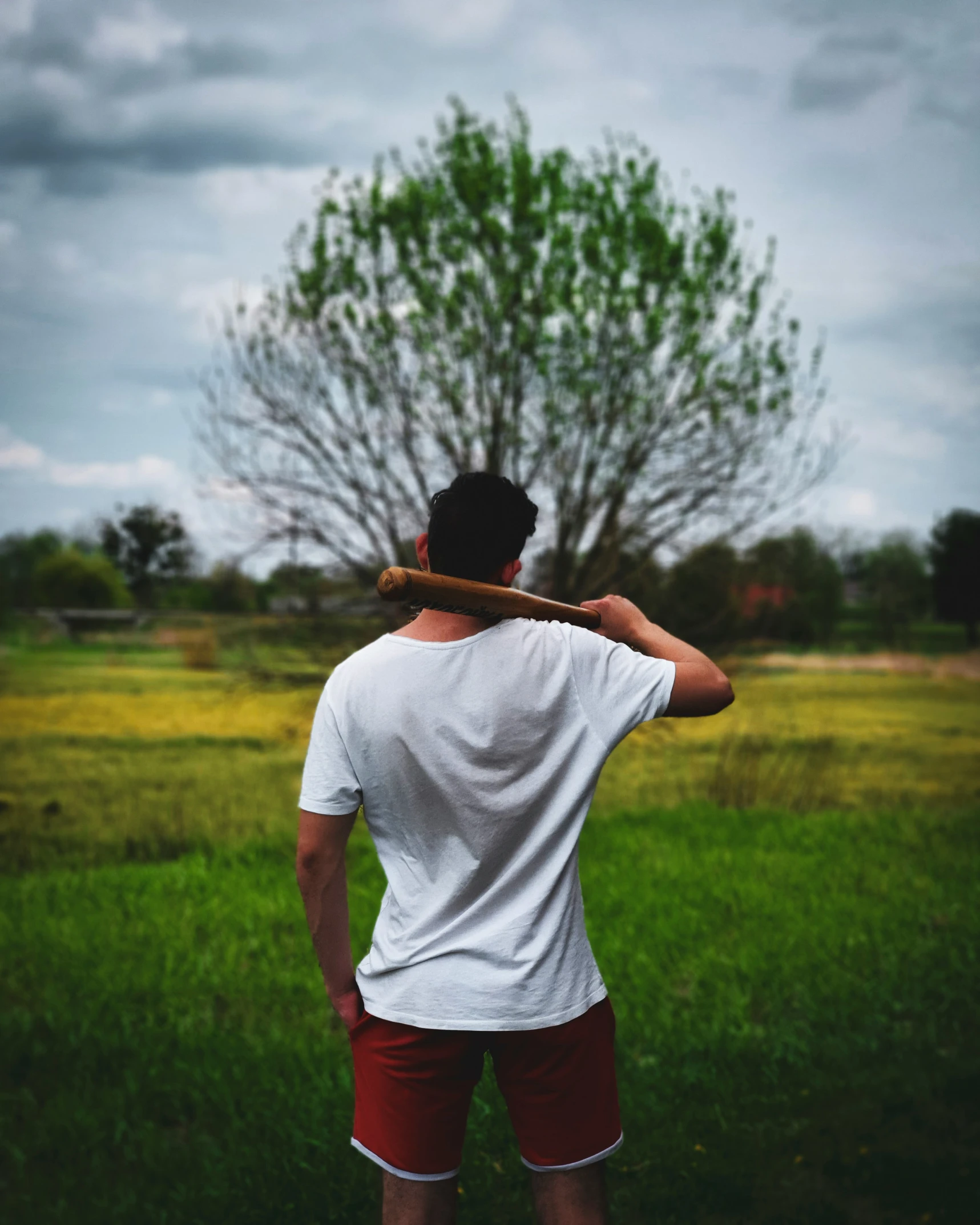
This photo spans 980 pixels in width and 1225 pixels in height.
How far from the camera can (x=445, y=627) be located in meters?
1.83

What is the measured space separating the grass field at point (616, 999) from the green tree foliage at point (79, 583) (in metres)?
3.38

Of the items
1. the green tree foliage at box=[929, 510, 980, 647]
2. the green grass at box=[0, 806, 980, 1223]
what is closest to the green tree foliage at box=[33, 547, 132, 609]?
the green grass at box=[0, 806, 980, 1223]

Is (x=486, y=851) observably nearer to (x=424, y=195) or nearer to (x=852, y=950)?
(x=852, y=950)

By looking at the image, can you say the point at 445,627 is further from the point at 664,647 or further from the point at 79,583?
the point at 79,583

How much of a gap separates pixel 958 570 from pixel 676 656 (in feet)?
57.6

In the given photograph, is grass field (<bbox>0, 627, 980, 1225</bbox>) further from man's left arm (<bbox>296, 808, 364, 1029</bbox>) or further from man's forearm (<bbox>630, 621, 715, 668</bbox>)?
man's forearm (<bbox>630, 621, 715, 668</bbox>)

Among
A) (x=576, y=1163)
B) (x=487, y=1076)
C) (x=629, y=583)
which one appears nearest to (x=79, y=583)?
(x=629, y=583)

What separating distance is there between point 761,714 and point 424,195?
745cm

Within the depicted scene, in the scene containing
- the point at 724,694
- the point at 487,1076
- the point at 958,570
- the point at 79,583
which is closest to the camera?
the point at 724,694

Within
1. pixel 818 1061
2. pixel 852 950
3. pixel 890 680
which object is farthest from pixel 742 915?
pixel 890 680

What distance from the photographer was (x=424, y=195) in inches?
368

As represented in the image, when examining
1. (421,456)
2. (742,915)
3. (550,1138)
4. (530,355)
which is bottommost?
(742,915)

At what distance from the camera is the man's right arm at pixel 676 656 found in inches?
75.3

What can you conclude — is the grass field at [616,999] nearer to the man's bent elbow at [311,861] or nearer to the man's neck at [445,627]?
the man's bent elbow at [311,861]
